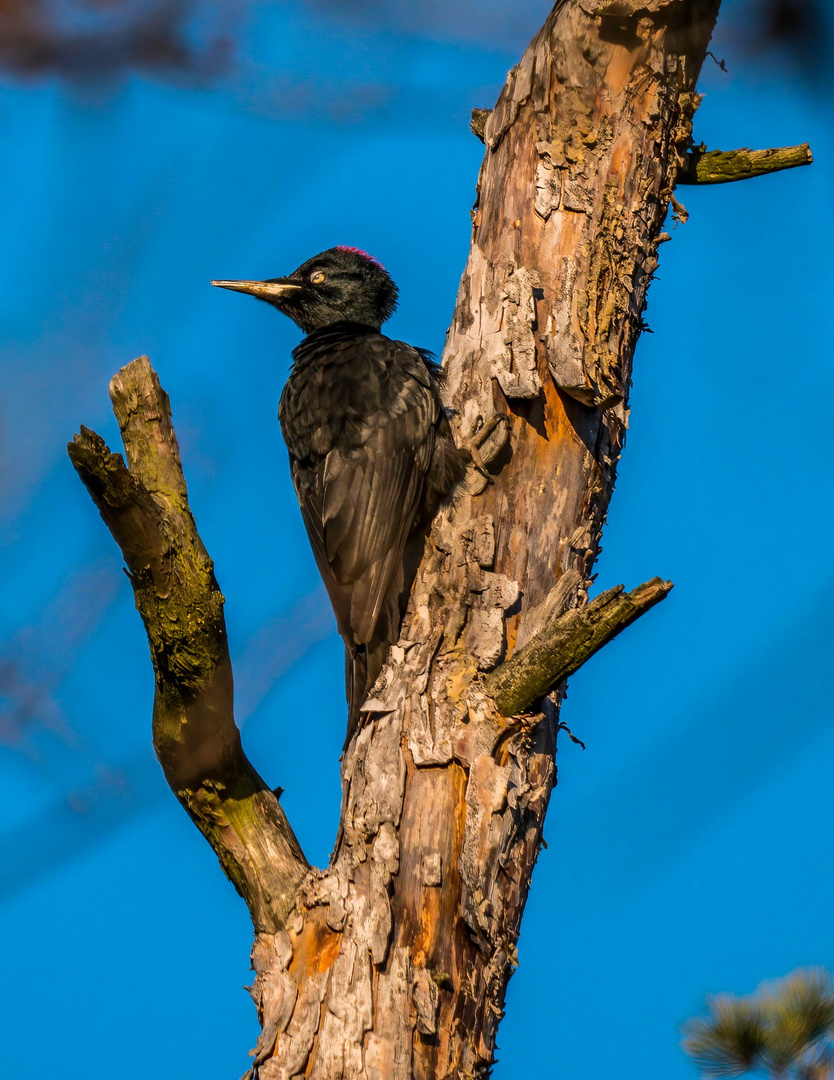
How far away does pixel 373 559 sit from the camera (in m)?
3.50

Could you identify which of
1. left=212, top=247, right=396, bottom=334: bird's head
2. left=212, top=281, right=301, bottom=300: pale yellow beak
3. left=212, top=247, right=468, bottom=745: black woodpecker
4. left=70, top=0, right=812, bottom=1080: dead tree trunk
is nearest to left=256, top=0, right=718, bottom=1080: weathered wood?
left=70, top=0, right=812, bottom=1080: dead tree trunk

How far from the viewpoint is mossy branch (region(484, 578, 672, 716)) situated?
8.25 feet

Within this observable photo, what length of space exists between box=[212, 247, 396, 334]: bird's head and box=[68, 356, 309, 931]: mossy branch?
2126 mm

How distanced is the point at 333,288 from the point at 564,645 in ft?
9.02

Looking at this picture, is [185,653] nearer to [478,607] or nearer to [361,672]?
[361,672]

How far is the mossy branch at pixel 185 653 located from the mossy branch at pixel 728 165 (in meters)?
2.08

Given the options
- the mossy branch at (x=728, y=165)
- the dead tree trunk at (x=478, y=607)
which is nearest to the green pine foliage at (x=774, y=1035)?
the dead tree trunk at (x=478, y=607)

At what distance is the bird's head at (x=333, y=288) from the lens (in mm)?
4879

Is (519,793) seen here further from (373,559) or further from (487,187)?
(487,187)

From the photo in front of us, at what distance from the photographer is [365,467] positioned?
3.76 metres

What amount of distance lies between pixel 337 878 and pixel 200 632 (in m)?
0.76

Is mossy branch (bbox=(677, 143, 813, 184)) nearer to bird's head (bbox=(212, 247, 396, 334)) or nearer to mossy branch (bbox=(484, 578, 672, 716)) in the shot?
bird's head (bbox=(212, 247, 396, 334))

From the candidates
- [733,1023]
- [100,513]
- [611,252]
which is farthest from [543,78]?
[733,1023]

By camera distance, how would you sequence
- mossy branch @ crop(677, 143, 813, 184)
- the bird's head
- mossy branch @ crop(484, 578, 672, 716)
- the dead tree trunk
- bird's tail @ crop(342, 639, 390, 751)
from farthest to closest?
1. the bird's head
2. mossy branch @ crop(677, 143, 813, 184)
3. bird's tail @ crop(342, 639, 390, 751)
4. the dead tree trunk
5. mossy branch @ crop(484, 578, 672, 716)
